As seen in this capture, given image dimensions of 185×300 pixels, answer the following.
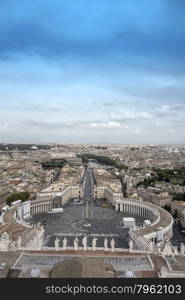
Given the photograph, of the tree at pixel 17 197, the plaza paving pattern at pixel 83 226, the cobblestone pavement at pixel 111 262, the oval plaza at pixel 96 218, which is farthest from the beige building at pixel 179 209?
the tree at pixel 17 197

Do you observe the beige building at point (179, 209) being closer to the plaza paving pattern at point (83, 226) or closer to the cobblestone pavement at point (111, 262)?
the plaza paving pattern at point (83, 226)

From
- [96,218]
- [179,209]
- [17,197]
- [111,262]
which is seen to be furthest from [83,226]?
[111,262]

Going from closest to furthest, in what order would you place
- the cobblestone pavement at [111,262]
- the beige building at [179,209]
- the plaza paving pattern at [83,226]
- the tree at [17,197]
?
the cobblestone pavement at [111,262] < the plaza paving pattern at [83,226] < the beige building at [179,209] < the tree at [17,197]

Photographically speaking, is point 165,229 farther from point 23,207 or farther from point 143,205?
point 23,207

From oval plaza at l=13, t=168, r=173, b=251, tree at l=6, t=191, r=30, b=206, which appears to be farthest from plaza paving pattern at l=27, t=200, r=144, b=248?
tree at l=6, t=191, r=30, b=206

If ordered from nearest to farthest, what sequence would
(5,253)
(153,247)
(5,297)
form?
1. (5,297)
2. (5,253)
3. (153,247)

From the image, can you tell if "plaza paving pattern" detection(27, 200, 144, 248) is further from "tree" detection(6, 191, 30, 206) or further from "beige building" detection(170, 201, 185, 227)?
"tree" detection(6, 191, 30, 206)

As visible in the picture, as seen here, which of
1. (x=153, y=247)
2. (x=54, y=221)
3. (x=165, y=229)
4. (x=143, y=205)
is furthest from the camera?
(x=143, y=205)

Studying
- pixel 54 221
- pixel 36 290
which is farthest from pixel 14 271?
pixel 54 221

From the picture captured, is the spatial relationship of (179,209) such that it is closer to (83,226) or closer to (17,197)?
(83,226)

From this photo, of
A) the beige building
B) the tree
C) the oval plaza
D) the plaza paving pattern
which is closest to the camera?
the oval plaza

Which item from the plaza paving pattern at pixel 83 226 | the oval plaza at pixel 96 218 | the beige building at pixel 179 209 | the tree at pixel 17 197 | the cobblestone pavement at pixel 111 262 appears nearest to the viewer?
the cobblestone pavement at pixel 111 262
